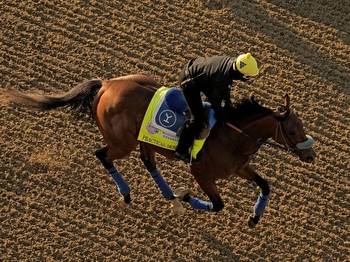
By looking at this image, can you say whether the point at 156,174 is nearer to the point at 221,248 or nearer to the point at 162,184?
the point at 162,184

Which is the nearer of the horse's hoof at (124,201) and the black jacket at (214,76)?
the black jacket at (214,76)

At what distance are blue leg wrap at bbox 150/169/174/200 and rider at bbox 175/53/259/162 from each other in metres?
0.72

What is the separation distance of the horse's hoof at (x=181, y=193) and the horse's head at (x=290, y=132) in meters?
1.47

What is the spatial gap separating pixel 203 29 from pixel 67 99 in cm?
278

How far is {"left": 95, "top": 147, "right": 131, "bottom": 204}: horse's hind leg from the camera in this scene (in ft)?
22.4

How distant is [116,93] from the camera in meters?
6.27

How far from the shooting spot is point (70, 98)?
6531mm

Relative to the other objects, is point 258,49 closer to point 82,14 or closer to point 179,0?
point 179,0

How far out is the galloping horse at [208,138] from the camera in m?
5.79

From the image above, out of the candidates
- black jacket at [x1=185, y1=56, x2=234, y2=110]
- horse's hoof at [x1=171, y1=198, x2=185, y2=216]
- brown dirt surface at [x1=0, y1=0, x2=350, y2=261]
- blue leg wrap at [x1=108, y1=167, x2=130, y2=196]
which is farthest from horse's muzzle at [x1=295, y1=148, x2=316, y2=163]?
blue leg wrap at [x1=108, y1=167, x2=130, y2=196]

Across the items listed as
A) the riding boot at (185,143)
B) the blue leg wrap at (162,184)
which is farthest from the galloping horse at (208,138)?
the riding boot at (185,143)

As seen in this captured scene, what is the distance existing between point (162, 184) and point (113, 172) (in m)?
0.59

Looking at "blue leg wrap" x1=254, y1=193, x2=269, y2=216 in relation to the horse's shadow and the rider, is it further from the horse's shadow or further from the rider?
the rider

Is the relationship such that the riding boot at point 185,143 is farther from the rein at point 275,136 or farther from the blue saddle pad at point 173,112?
the rein at point 275,136
